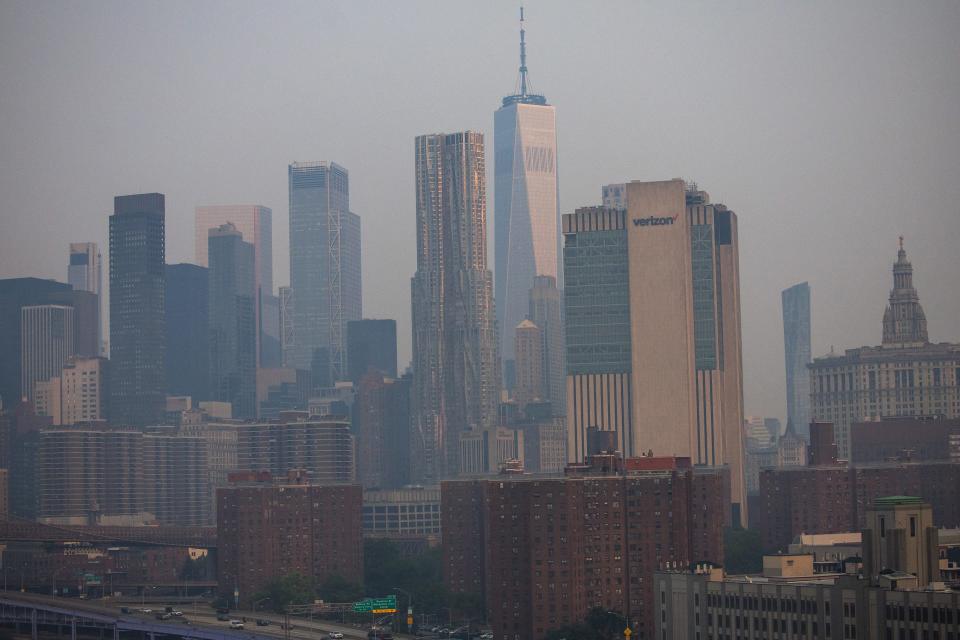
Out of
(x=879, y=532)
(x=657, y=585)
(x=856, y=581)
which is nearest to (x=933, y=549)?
(x=879, y=532)

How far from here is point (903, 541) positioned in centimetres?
14750

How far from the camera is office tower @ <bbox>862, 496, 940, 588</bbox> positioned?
147 meters

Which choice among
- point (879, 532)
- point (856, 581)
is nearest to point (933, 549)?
point (879, 532)

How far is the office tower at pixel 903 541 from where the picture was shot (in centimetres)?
14725

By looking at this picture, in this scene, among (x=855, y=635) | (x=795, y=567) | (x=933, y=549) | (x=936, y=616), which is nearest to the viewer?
(x=936, y=616)

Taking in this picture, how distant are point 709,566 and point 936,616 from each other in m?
44.9

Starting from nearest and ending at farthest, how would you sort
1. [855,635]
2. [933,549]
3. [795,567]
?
[855,635], [933,549], [795,567]

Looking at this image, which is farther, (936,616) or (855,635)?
(855,635)

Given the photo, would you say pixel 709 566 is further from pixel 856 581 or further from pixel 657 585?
pixel 856 581

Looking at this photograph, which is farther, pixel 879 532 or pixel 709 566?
pixel 709 566

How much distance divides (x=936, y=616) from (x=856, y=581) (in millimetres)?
10816

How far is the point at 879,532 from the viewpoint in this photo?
490ft

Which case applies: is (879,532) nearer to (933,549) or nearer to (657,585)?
(933,549)

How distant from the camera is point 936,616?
419 feet
